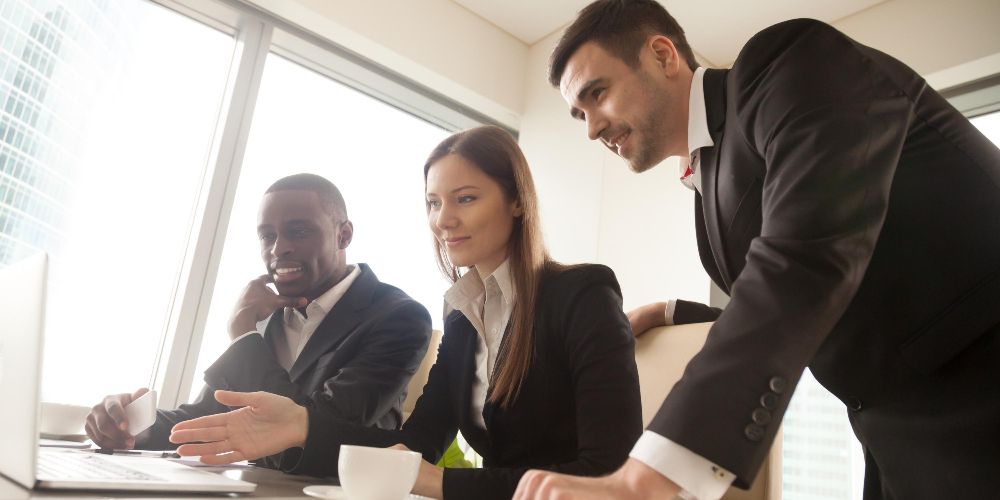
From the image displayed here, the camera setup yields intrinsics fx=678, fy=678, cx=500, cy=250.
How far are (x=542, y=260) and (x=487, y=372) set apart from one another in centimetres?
24

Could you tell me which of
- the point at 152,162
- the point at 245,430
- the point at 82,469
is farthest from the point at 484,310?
the point at 152,162

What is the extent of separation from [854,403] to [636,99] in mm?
598

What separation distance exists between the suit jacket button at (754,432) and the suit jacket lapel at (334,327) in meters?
1.17

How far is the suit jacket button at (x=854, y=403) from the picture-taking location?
78 centimetres

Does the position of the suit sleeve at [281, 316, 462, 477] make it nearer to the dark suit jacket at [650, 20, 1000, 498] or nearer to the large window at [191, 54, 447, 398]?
the dark suit jacket at [650, 20, 1000, 498]

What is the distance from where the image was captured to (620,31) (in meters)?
1.18

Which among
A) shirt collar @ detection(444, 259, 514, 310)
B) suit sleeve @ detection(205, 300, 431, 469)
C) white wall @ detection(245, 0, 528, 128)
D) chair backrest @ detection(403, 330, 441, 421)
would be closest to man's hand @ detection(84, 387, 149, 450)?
suit sleeve @ detection(205, 300, 431, 469)

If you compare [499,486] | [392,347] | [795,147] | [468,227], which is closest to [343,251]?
[392,347]

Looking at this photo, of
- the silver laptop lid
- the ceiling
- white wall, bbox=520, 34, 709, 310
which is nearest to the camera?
the silver laptop lid

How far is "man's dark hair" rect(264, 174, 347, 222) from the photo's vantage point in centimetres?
173

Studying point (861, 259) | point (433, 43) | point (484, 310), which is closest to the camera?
point (861, 259)

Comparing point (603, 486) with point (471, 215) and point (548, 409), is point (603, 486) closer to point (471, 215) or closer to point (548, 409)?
point (548, 409)

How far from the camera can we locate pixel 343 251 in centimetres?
179

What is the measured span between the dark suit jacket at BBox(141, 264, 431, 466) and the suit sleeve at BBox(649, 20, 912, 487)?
93 centimetres
